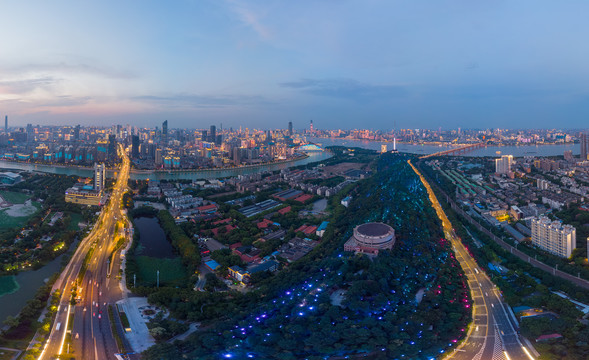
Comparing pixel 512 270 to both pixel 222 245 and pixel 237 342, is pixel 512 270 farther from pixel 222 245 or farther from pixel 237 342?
pixel 222 245

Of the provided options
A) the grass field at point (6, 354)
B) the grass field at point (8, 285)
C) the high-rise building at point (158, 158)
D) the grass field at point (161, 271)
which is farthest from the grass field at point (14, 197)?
the grass field at point (6, 354)

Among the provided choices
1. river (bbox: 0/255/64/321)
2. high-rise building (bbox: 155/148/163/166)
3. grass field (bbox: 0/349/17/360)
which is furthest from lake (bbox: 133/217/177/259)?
high-rise building (bbox: 155/148/163/166)

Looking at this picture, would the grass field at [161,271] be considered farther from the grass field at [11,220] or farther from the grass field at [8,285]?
the grass field at [11,220]

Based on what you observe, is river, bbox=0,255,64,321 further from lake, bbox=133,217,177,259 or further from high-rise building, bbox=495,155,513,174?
high-rise building, bbox=495,155,513,174

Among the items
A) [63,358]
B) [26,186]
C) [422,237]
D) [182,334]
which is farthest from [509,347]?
[26,186]

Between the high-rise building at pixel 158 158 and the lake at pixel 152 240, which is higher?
the high-rise building at pixel 158 158

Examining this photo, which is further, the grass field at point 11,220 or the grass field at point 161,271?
the grass field at point 11,220
